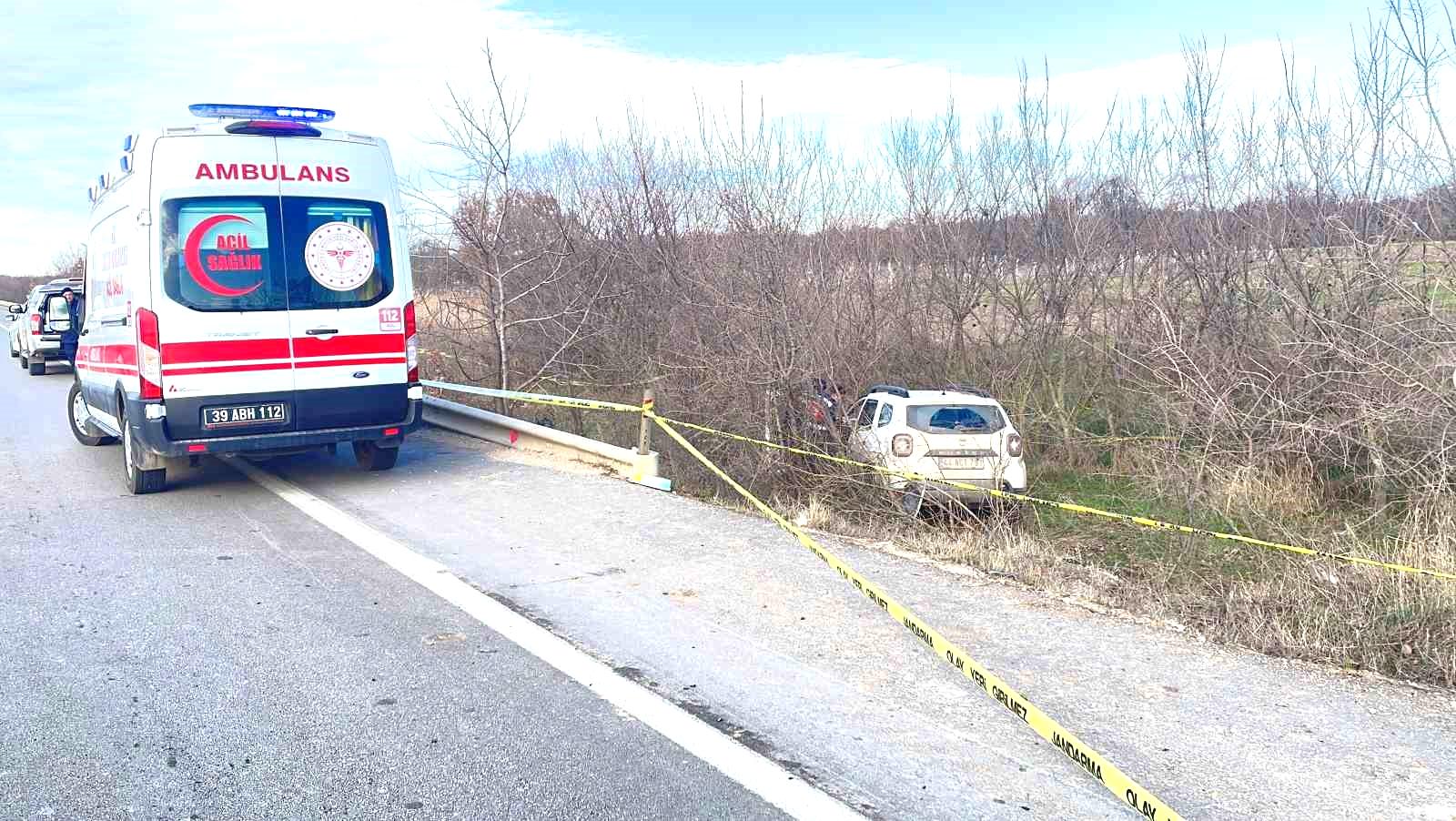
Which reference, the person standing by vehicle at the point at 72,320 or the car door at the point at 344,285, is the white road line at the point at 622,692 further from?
the person standing by vehicle at the point at 72,320

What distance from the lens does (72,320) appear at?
12070 mm

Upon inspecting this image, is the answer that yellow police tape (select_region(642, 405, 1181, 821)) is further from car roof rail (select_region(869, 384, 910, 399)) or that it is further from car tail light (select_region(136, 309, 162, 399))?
car roof rail (select_region(869, 384, 910, 399))

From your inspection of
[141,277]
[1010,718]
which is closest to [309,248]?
[141,277]

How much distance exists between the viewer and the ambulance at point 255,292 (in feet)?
27.4

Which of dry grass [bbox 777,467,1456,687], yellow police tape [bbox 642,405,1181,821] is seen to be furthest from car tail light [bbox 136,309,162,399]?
yellow police tape [bbox 642,405,1181,821]

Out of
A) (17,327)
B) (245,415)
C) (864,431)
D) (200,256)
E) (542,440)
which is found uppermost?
(200,256)

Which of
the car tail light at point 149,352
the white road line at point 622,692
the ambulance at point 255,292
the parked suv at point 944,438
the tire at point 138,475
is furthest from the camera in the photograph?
the parked suv at point 944,438

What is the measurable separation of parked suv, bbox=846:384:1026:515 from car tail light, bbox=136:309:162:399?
6465 millimetres

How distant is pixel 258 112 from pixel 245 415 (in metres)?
2.53

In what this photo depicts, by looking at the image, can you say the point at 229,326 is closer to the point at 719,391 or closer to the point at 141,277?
the point at 141,277

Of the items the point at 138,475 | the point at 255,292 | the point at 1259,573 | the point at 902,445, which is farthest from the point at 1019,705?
the point at 138,475

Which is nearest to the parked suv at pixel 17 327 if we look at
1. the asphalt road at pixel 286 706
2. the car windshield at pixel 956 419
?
the asphalt road at pixel 286 706

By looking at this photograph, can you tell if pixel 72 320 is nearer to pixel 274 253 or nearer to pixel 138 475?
pixel 138 475

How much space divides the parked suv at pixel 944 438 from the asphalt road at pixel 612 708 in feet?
14.2
